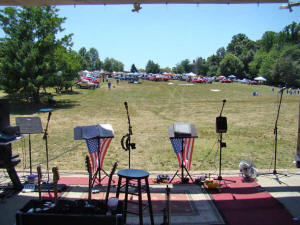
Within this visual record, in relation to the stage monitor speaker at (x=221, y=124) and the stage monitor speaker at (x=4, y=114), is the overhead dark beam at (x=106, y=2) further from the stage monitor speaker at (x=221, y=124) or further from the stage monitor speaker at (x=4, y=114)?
the stage monitor speaker at (x=221, y=124)

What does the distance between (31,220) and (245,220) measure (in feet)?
11.6

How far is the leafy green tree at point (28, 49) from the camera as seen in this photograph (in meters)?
21.2

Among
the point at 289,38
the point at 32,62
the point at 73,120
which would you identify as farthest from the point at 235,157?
the point at 289,38

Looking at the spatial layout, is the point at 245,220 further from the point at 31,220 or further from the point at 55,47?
the point at 55,47

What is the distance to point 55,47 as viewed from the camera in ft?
76.8

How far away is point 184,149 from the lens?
6969 millimetres

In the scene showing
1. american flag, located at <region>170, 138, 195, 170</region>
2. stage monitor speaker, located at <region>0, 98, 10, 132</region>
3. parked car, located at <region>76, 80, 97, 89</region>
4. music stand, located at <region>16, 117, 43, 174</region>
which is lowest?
american flag, located at <region>170, 138, 195, 170</region>

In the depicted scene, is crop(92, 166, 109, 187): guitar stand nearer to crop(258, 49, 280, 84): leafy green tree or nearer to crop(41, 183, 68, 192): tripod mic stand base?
crop(41, 183, 68, 192): tripod mic stand base

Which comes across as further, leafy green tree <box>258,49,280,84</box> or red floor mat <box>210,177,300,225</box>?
leafy green tree <box>258,49,280,84</box>

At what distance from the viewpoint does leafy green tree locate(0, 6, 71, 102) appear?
835 inches

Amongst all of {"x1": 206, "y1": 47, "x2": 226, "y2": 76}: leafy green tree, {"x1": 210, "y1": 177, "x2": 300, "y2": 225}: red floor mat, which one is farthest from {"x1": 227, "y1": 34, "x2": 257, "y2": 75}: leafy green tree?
{"x1": 210, "y1": 177, "x2": 300, "y2": 225}: red floor mat

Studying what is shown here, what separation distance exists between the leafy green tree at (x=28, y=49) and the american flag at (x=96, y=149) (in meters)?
16.3

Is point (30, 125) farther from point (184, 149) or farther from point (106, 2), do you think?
point (184, 149)

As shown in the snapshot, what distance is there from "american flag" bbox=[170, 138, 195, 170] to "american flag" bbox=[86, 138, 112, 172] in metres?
1.72
